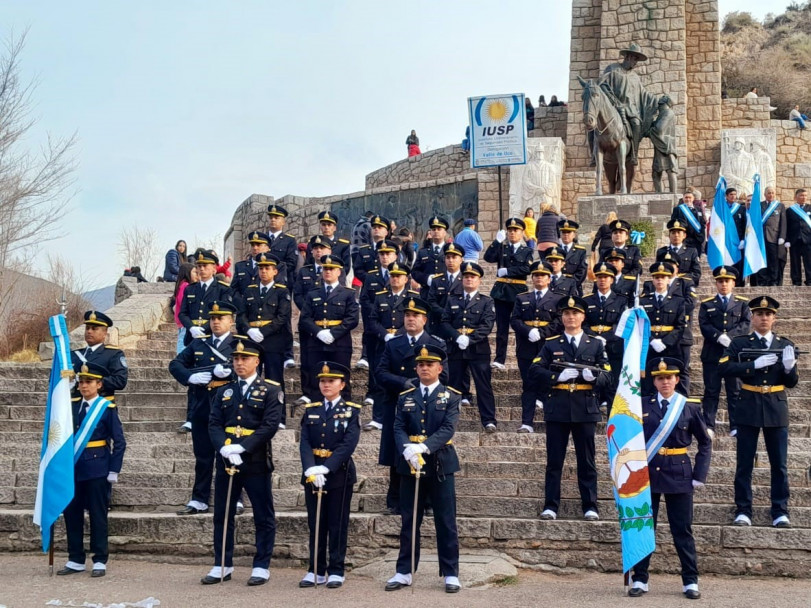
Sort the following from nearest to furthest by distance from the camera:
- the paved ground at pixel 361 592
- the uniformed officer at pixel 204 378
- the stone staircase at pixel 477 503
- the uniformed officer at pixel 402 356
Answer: the paved ground at pixel 361 592, the stone staircase at pixel 477 503, the uniformed officer at pixel 204 378, the uniformed officer at pixel 402 356

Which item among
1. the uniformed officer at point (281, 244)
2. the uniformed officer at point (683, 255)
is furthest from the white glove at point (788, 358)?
the uniformed officer at point (281, 244)

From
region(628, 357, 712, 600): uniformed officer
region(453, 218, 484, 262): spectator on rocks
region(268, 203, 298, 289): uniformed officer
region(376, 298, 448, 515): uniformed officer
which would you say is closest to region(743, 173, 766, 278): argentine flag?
region(453, 218, 484, 262): spectator on rocks

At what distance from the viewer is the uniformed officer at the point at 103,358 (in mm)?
8758

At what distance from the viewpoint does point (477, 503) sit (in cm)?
870

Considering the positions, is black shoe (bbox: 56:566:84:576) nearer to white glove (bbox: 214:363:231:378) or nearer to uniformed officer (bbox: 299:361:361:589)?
uniformed officer (bbox: 299:361:361:589)

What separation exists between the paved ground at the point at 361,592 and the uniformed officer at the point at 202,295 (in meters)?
3.32

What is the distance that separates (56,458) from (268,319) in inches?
128

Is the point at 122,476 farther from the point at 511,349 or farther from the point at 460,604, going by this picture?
the point at 511,349

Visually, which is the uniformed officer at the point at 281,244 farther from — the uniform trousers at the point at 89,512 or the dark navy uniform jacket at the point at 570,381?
the uniform trousers at the point at 89,512

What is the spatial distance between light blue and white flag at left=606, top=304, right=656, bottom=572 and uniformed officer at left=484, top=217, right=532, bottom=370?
3.61 metres

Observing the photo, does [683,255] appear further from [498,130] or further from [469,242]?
[498,130]

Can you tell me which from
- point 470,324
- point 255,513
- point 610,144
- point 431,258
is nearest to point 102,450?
point 255,513

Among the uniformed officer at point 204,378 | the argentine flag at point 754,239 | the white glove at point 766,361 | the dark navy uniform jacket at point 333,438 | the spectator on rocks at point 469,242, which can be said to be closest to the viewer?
the dark navy uniform jacket at point 333,438

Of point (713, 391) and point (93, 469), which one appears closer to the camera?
point (93, 469)
